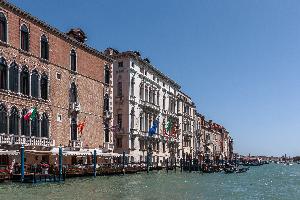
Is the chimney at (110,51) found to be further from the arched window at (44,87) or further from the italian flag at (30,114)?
the italian flag at (30,114)

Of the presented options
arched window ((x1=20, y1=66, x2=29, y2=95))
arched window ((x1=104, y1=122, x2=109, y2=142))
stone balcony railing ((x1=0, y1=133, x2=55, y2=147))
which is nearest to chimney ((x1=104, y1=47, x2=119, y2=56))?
arched window ((x1=104, y1=122, x2=109, y2=142))

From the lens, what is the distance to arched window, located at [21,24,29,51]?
102ft

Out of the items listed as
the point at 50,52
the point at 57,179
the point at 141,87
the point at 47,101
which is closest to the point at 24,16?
the point at 50,52

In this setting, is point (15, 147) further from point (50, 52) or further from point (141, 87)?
point (141, 87)

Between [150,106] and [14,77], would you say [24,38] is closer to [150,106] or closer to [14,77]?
[14,77]

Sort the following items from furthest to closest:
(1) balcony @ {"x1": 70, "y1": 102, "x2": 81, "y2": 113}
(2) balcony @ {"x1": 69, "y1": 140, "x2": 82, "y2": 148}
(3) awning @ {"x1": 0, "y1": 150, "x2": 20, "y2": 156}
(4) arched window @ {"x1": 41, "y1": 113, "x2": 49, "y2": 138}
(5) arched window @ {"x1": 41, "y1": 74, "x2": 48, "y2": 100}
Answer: (1) balcony @ {"x1": 70, "y1": 102, "x2": 81, "y2": 113}
(2) balcony @ {"x1": 69, "y1": 140, "x2": 82, "y2": 148}
(5) arched window @ {"x1": 41, "y1": 74, "x2": 48, "y2": 100}
(4) arched window @ {"x1": 41, "y1": 113, "x2": 49, "y2": 138}
(3) awning @ {"x1": 0, "y1": 150, "x2": 20, "y2": 156}

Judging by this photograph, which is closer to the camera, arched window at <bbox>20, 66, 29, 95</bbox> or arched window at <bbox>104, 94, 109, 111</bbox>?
arched window at <bbox>20, 66, 29, 95</bbox>

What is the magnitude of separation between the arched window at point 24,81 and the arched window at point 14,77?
596 millimetres

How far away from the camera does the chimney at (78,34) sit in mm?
38906

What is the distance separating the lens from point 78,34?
39312mm

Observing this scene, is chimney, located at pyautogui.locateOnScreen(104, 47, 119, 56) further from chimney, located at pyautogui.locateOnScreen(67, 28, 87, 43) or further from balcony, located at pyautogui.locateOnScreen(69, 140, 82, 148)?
balcony, located at pyautogui.locateOnScreen(69, 140, 82, 148)

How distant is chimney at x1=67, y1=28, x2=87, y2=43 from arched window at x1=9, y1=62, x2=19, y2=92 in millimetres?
9141

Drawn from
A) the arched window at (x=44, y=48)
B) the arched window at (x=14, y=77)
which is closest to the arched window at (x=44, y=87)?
the arched window at (x=44, y=48)

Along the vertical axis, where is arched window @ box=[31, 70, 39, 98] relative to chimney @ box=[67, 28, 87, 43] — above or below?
below
